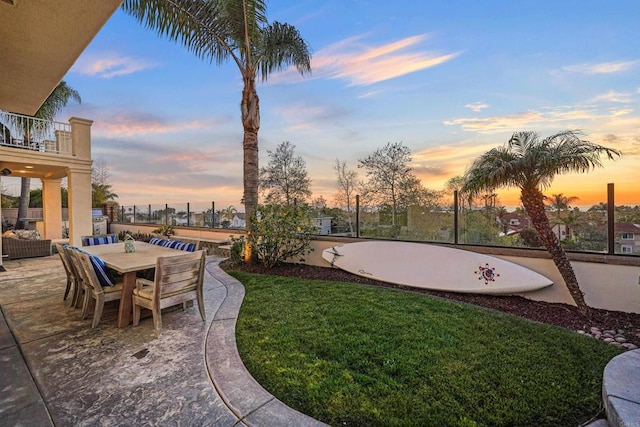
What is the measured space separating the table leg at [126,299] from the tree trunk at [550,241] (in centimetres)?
539

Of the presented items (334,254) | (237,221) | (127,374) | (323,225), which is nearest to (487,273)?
(334,254)

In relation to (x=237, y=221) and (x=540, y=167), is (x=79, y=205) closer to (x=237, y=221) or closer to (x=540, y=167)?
(x=237, y=221)

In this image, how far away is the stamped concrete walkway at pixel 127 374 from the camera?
1.86 metres

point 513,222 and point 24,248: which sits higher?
point 513,222

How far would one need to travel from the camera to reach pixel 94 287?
3215 mm


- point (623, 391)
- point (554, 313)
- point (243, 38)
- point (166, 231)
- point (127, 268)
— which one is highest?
point (243, 38)

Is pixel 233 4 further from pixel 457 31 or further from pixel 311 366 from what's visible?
pixel 311 366

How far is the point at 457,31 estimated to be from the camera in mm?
5668

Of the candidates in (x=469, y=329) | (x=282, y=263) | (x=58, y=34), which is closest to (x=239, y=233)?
(x=282, y=263)

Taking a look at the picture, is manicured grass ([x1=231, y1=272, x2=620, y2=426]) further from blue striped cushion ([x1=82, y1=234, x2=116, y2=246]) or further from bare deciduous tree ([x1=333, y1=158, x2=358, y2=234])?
bare deciduous tree ([x1=333, y1=158, x2=358, y2=234])

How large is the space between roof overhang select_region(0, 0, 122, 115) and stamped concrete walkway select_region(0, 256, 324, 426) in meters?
3.82

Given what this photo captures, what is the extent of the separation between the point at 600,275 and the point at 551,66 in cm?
365

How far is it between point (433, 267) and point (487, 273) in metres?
0.82

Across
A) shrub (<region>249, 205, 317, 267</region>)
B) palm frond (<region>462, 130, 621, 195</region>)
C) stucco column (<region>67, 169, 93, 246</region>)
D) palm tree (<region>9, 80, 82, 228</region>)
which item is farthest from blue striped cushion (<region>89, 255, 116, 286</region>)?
palm tree (<region>9, 80, 82, 228</region>)
